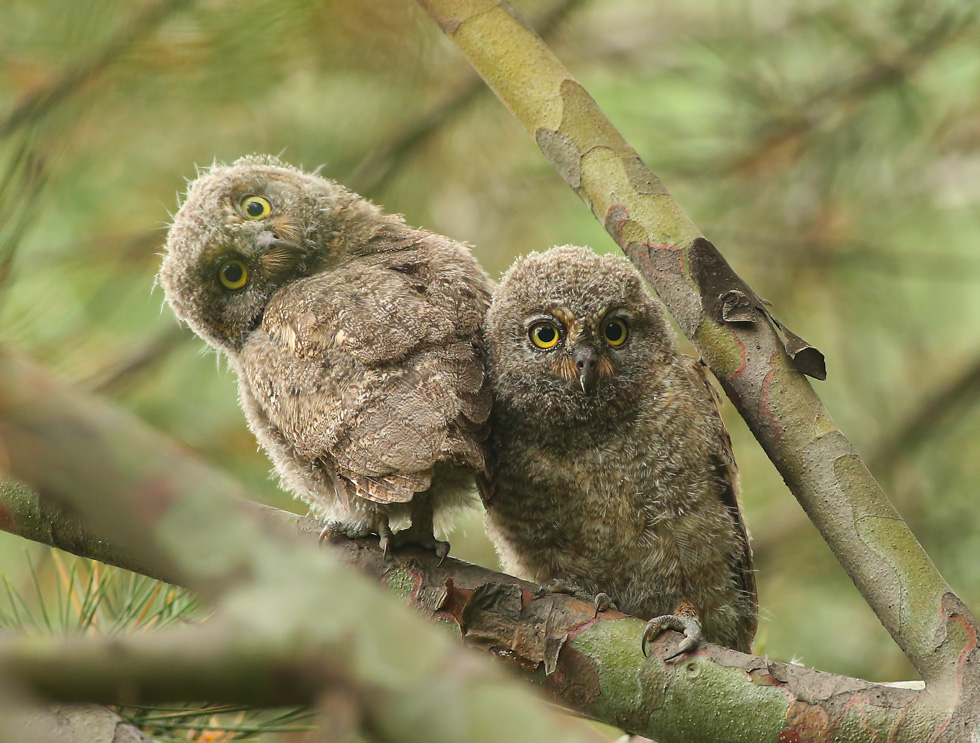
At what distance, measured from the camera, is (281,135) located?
3949 mm

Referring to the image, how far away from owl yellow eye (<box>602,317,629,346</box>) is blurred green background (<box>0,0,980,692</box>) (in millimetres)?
1463

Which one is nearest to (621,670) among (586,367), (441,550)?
(441,550)

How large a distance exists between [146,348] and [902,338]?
3.46m

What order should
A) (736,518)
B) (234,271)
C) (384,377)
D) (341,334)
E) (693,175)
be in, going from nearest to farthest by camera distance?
1. (384,377)
2. (341,334)
3. (736,518)
4. (234,271)
5. (693,175)

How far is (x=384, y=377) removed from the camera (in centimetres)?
217

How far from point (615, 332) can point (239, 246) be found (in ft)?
3.53

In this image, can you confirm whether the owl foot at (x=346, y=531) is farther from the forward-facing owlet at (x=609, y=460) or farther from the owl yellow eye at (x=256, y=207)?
the owl yellow eye at (x=256, y=207)

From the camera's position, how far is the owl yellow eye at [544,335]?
104 inches

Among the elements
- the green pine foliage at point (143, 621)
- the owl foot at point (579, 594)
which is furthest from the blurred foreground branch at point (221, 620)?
the green pine foliage at point (143, 621)

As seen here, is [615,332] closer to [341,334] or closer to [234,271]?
Answer: [341,334]

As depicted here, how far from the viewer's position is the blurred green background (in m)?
3.61

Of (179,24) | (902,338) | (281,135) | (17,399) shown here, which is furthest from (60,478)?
(902,338)

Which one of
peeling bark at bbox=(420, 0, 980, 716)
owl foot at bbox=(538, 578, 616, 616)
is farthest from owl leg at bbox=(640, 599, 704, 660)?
peeling bark at bbox=(420, 0, 980, 716)

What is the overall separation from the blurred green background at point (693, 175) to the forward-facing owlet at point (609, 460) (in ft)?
4.07
